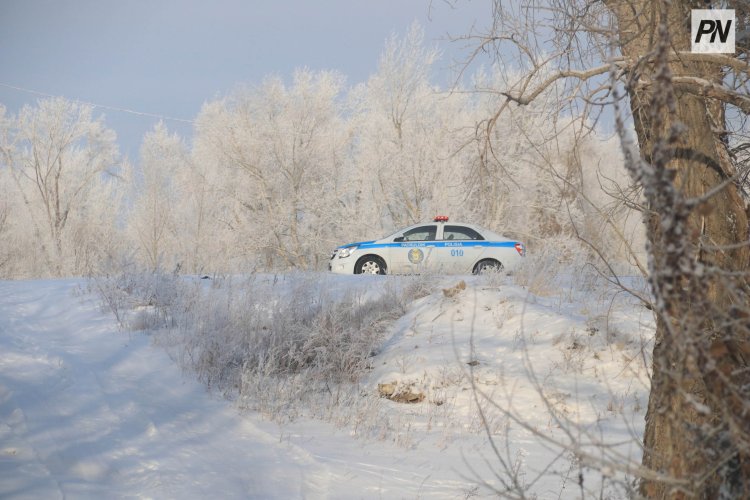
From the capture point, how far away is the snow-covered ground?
16.1ft

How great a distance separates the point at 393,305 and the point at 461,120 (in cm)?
2253

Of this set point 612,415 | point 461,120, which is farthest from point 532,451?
point 461,120

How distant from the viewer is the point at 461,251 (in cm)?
1584

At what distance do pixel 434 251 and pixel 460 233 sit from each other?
30.9 inches

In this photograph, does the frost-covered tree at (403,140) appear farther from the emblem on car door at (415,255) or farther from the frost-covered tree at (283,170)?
the emblem on car door at (415,255)

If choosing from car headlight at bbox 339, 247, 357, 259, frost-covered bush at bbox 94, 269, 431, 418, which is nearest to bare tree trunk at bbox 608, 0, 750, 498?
frost-covered bush at bbox 94, 269, 431, 418

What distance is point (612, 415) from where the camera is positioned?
718cm

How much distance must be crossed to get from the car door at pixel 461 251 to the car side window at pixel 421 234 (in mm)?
345

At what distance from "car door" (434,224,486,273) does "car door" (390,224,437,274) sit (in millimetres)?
293

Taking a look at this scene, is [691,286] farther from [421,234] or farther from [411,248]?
[421,234]

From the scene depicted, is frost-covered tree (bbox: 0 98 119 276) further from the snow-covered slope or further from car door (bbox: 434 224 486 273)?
the snow-covered slope

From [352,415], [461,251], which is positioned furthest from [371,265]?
[352,415]

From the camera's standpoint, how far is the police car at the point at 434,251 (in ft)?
51.6

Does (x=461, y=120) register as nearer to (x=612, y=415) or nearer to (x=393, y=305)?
(x=393, y=305)
